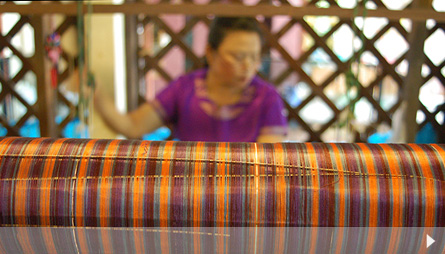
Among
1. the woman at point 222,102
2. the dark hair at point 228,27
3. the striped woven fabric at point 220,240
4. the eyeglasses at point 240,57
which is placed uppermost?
the dark hair at point 228,27

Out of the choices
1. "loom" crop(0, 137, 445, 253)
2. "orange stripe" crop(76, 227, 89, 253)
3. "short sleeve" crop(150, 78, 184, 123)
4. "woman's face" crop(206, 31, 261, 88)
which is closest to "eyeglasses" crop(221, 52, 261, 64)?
"woman's face" crop(206, 31, 261, 88)

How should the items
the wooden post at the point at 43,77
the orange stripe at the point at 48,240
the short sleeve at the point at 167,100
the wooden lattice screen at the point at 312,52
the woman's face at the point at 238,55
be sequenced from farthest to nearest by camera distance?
the wooden lattice screen at the point at 312,52
the wooden post at the point at 43,77
the short sleeve at the point at 167,100
the woman's face at the point at 238,55
the orange stripe at the point at 48,240

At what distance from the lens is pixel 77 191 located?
46cm

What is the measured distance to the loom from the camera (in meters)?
0.45

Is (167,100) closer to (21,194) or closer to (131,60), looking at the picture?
(21,194)

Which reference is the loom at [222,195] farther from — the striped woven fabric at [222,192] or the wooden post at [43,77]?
the wooden post at [43,77]

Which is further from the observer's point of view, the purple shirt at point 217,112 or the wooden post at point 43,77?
the wooden post at point 43,77

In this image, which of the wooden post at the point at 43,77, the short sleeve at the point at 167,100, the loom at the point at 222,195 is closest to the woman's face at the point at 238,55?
the short sleeve at the point at 167,100

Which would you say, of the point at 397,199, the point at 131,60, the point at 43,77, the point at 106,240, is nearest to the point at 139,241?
the point at 106,240

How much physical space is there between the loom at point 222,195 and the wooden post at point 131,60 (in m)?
1.01

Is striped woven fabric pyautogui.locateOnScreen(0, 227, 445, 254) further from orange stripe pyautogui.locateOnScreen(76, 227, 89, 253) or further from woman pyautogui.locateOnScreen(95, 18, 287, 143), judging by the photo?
woman pyautogui.locateOnScreen(95, 18, 287, 143)

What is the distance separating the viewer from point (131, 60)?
4.71ft

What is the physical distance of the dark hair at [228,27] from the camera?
776mm

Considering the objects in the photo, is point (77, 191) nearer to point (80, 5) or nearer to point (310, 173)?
point (310, 173)
